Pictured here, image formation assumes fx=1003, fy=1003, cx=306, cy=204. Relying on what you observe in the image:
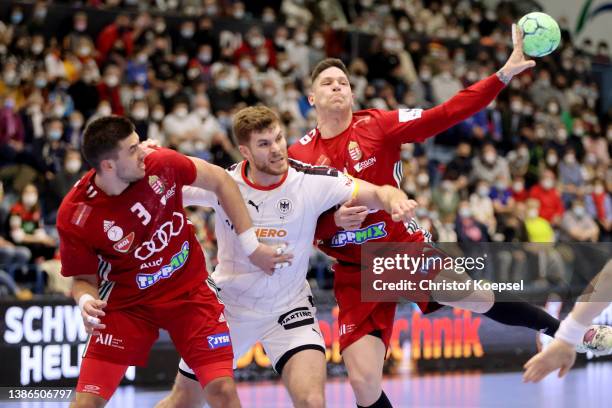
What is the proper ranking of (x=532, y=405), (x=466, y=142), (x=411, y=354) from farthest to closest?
(x=466, y=142), (x=411, y=354), (x=532, y=405)

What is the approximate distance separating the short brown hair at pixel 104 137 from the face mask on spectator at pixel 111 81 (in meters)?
9.82

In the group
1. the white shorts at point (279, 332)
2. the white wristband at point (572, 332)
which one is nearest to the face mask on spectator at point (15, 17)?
the white shorts at point (279, 332)

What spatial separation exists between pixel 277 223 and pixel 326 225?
0.44 metres

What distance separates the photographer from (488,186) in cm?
1752

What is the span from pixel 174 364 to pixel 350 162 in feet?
16.6

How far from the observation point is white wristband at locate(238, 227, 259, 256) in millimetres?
6297

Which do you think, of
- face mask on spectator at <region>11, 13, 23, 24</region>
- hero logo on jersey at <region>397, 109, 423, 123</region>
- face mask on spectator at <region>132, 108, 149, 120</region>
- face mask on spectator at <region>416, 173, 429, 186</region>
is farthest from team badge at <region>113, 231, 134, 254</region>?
face mask on spectator at <region>11, 13, 23, 24</region>

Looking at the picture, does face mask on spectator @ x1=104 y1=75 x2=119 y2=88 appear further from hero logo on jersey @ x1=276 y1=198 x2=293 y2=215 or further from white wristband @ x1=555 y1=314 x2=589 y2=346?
white wristband @ x1=555 y1=314 x2=589 y2=346

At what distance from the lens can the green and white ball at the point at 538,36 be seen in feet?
23.0

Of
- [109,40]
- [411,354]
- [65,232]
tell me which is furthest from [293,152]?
[109,40]

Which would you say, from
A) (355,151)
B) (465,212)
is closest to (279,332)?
(355,151)

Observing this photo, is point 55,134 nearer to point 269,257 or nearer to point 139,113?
point 139,113

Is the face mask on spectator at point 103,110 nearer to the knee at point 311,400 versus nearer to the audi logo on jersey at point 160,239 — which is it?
the audi logo on jersey at point 160,239

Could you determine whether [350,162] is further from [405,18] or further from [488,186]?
[405,18]
